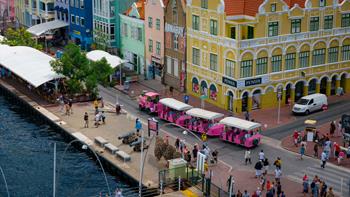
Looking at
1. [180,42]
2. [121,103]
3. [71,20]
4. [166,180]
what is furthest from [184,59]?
[71,20]

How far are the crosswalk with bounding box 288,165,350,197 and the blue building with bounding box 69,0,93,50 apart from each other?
64.1m

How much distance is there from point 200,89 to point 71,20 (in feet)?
148

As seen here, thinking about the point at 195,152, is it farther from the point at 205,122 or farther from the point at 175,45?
the point at 175,45

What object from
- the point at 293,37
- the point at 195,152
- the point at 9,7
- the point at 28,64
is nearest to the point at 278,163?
the point at 195,152

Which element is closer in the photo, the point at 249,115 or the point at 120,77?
the point at 249,115

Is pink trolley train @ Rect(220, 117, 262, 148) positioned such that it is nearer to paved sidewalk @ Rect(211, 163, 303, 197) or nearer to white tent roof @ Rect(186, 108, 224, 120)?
white tent roof @ Rect(186, 108, 224, 120)

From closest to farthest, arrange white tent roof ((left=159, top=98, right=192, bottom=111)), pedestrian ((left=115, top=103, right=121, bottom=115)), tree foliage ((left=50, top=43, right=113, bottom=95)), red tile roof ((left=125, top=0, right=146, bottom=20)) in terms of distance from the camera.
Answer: white tent roof ((left=159, top=98, right=192, bottom=111)) < pedestrian ((left=115, top=103, right=121, bottom=115)) < tree foliage ((left=50, top=43, right=113, bottom=95)) < red tile roof ((left=125, top=0, right=146, bottom=20))

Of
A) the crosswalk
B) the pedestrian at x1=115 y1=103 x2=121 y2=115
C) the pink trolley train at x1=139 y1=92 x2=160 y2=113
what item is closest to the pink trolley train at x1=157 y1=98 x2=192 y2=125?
the pink trolley train at x1=139 y1=92 x2=160 y2=113

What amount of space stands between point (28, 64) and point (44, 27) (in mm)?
32396

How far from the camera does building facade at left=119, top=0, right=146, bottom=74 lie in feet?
328

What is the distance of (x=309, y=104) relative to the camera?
77.8 meters

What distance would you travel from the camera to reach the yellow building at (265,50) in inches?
3046

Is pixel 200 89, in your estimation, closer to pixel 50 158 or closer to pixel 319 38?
pixel 319 38

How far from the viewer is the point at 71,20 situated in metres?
121
